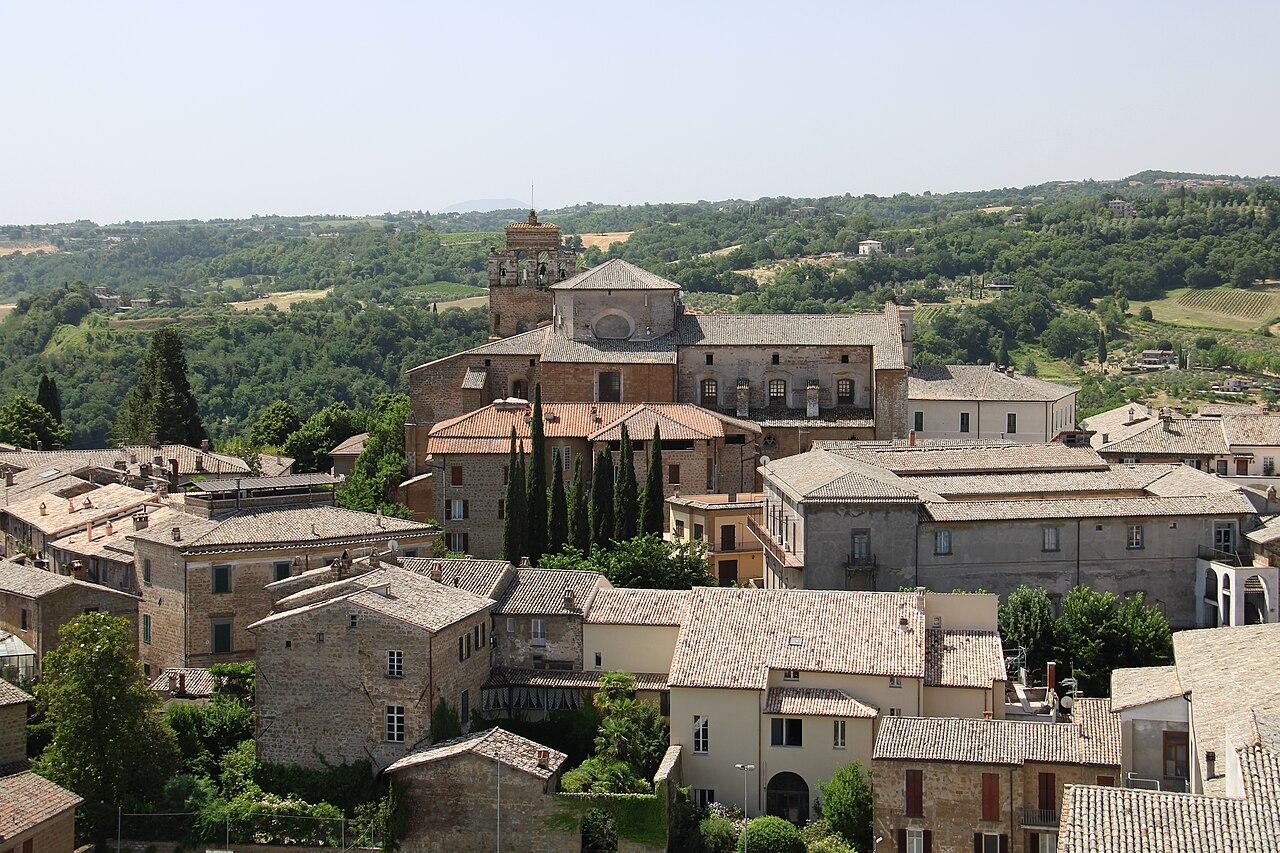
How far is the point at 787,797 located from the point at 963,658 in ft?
17.4

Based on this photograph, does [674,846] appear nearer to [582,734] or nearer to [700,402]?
[582,734]

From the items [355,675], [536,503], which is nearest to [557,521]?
[536,503]

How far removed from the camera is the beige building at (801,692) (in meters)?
39.9

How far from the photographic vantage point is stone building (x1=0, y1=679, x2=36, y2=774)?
4031cm

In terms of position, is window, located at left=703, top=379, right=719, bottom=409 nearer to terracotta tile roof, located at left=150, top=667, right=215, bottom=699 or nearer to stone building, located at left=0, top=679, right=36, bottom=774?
terracotta tile roof, located at left=150, top=667, right=215, bottom=699

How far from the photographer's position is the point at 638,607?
144 feet

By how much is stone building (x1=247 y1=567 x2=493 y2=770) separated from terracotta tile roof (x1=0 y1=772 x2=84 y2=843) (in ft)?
14.6

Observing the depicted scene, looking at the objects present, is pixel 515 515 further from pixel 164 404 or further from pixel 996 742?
pixel 164 404

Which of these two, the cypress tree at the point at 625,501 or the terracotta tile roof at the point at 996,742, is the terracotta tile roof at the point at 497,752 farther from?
the cypress tree at the point at 625,501

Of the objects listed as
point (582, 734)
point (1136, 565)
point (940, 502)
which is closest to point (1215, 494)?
point (1136, 565)

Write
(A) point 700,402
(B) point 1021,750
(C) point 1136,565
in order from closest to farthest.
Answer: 1. (B) point 1021,750
2. (C) point 1136,565
3. (A) point 700,402

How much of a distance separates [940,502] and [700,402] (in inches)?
685

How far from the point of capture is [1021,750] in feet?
121

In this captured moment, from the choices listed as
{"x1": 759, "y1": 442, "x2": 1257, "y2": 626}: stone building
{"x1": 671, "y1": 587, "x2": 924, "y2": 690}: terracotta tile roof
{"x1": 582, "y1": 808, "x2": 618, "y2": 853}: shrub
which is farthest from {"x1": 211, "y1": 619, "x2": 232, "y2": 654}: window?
{"x1": 759, "y1": 442, "x2": 1257, "y2": 626}: stone building
